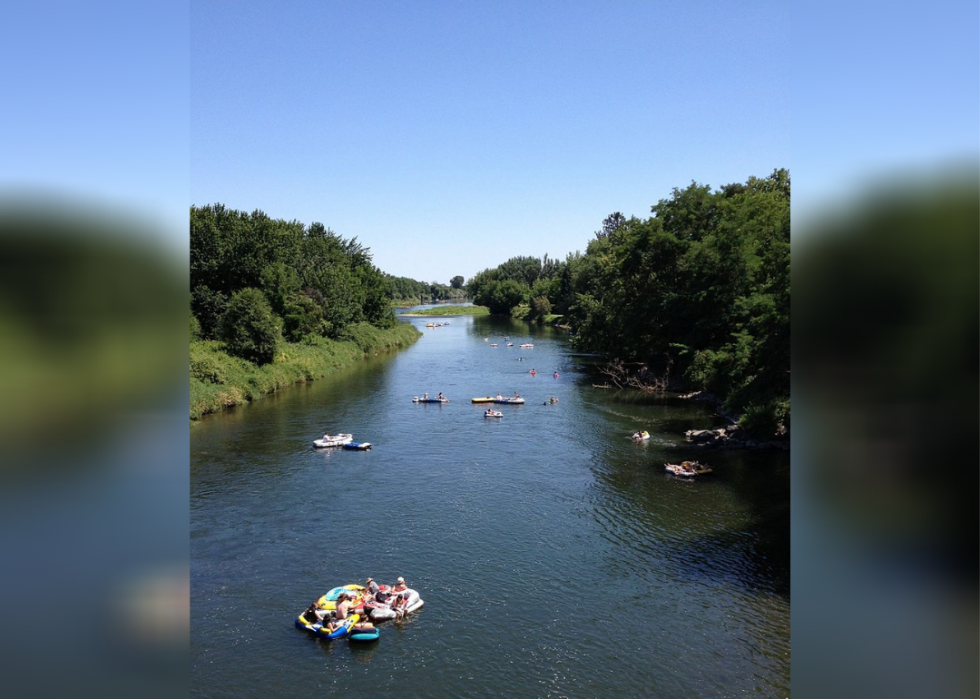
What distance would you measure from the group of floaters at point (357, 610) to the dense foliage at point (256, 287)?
1295 inches

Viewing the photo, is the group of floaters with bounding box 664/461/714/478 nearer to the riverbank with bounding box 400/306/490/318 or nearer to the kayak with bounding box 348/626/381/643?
the kayak with bounding box 348/626/381/643

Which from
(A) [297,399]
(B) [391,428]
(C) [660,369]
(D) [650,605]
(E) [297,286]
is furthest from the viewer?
(E) [297,286]

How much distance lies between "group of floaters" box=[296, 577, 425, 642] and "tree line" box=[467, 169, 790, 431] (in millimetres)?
18533

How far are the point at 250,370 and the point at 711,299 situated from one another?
31.8 m

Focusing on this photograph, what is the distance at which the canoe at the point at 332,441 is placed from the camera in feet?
111

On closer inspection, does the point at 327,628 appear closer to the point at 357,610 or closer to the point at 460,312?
the point at 357,610

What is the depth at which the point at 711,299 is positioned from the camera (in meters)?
47.2

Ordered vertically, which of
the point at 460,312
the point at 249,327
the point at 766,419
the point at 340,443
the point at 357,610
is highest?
the point at 460,312

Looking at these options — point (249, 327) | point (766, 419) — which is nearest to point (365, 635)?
point (766, 419)

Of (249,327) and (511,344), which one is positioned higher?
(249,327)
